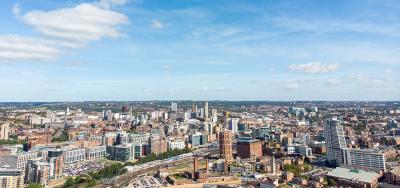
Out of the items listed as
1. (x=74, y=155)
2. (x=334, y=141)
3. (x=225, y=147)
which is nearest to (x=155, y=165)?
(x=225, y=147)

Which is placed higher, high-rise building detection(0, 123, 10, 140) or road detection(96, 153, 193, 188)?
high-rise building detection(0, 123, 10, 140)

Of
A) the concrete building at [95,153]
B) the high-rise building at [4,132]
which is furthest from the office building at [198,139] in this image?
the high-rise building at [4,132]

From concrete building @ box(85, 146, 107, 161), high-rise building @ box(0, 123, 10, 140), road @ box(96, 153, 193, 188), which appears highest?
high-rise building @ box(0, 123, 10, 140)

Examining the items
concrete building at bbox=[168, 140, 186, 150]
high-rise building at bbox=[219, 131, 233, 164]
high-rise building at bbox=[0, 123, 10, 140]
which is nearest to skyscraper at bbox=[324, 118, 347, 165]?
high-rise building at bbox=[219, 131, 233, 164]

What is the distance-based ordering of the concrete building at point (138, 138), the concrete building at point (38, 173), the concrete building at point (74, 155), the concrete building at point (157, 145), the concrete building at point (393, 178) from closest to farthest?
the concrete building at point (393, 178) < the concrete building at point (38, 173) < the concrete building at point (74, 155) < the concrete building at point (157, 145) < the concrete building at point (138, 138)

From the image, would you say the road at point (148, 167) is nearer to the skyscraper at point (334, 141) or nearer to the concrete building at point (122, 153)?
the concrete building at point (122, 153)

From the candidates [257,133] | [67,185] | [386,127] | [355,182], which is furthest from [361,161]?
[386,127]

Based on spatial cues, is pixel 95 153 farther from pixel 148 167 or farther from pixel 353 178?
pixel 353 178

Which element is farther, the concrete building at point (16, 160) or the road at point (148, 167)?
the concrete building at point (16, 160)

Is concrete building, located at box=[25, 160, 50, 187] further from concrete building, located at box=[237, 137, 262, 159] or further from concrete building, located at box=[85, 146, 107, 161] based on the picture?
concrete building, located at box=[237, 137, 262, 159]
